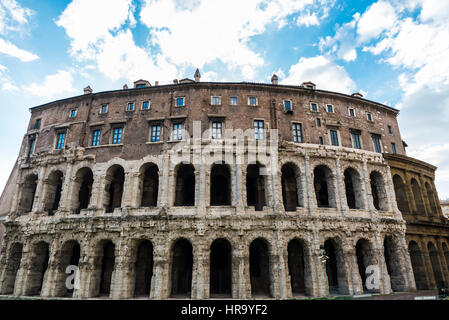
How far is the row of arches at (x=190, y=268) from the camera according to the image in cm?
1870

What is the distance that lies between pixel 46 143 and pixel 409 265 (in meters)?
34.1

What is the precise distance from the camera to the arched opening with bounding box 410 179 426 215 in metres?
24.6

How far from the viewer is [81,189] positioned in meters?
23.2

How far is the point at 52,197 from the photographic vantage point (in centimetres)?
2236

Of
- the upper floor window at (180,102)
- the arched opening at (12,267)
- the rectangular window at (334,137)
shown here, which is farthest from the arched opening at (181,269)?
the rectangular window at (334,137)

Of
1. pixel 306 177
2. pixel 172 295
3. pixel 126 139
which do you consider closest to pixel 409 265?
pixel 306 177

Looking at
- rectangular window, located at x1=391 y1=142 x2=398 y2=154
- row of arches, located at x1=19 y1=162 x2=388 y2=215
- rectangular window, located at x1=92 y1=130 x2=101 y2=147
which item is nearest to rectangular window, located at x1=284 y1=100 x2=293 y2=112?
row of arches, located at x1=19 y1=162 x2=388 y2=215

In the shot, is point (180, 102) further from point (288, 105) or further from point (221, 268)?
point (221, 268)

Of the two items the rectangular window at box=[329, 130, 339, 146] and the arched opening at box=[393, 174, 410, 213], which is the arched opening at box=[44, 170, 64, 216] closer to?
the rectangular window at box=[329, 130, 339, 146]

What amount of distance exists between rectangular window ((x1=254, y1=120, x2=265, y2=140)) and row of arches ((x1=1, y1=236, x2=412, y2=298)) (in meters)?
8.25

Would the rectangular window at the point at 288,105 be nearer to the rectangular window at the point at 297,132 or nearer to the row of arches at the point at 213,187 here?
the rectangular window at the point at 297,132
